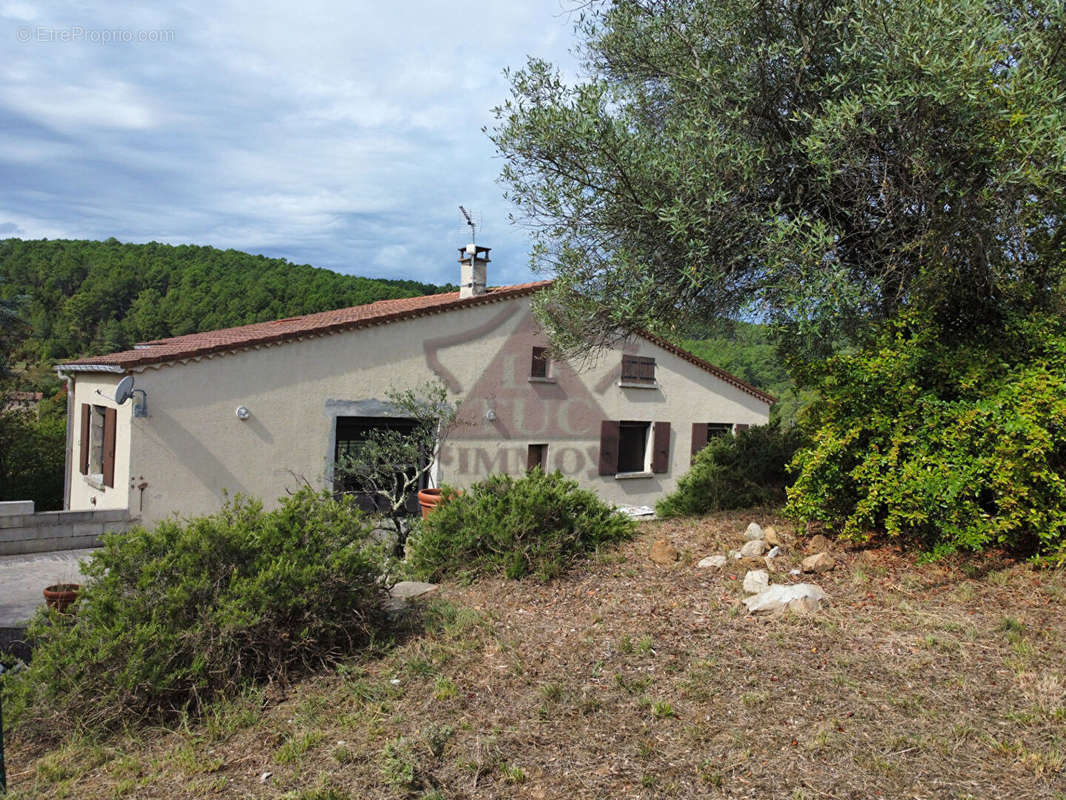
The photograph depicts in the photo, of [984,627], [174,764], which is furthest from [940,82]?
[174,764]

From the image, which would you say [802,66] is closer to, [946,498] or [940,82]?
[940,82]

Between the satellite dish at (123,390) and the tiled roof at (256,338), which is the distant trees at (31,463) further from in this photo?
the satellite dish at (123,390)

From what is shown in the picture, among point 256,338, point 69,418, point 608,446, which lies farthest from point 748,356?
point 69,418

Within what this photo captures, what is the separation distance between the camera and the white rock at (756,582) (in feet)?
20.1

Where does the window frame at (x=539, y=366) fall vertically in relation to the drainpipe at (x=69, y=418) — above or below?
above

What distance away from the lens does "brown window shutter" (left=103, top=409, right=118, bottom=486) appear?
1295 centimetres

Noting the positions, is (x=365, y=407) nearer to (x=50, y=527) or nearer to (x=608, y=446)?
(x=50, y=527)

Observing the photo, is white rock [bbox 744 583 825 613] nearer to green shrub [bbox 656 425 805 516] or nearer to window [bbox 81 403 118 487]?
green shrub [bbox 656 425 805 516]

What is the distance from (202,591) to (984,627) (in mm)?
5518

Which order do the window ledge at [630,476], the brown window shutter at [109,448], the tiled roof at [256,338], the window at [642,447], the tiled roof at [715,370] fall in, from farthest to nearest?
the tiled roof at [715,370]
the window at [642,447]
the window ledge at [630,476]
the brown window shutter at [109,448]
the tiled roof at [256,338]

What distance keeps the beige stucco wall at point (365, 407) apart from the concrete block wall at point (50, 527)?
1.44 ft

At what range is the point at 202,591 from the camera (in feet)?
16.8

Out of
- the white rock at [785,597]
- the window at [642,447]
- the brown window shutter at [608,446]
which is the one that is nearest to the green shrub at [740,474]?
the white rock at [785,597]

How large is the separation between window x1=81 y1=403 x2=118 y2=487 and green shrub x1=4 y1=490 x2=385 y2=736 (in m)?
8.26
